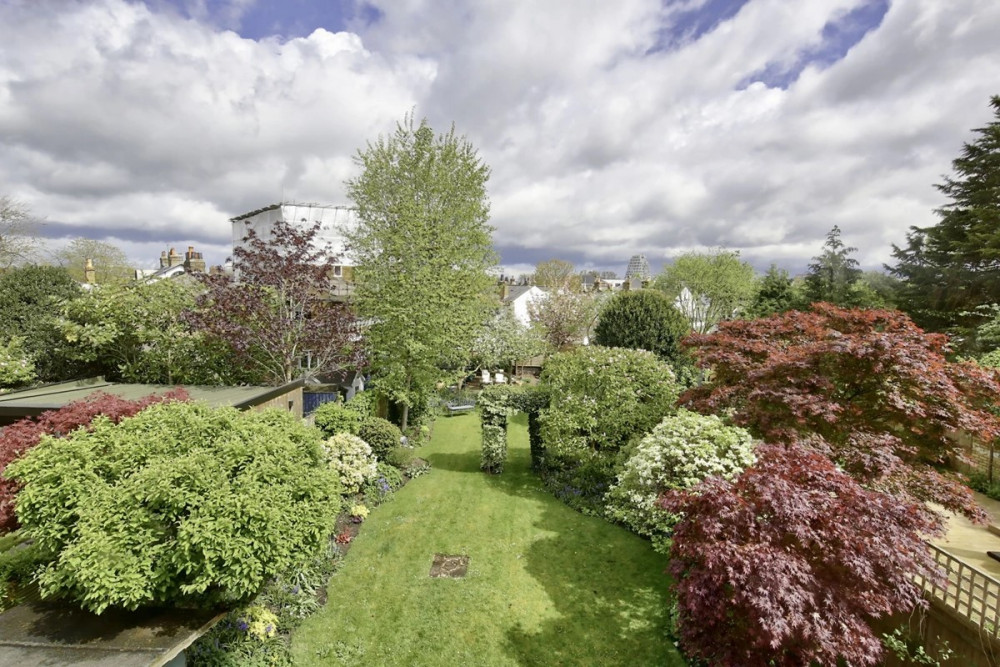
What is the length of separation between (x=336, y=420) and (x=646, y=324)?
19386 mm

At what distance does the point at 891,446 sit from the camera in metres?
7.55

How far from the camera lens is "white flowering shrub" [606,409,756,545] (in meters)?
9.38

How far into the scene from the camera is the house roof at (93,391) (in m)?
10.6

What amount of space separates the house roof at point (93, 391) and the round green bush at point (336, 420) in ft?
4.31

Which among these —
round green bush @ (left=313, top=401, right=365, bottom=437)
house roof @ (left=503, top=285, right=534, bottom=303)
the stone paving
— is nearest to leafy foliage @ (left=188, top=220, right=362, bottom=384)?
round green bush @ (left=313, top=401, right=365, bottom=437)

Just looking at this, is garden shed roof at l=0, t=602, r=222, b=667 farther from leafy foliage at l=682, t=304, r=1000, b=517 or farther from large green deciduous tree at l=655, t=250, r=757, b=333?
large green deciduous tree at l=655, t=250, r=757, b=333

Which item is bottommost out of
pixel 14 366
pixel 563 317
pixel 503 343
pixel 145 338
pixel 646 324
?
pixel 14 366

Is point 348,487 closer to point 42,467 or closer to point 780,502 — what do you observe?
point 42,467

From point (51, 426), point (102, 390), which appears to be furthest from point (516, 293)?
point (51, 426)

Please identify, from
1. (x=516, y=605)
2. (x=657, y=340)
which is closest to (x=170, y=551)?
(x=516, y=605)

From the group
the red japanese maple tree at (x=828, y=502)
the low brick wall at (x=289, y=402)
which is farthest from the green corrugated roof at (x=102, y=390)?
the red japanese maple tree at (x=828, y=502)

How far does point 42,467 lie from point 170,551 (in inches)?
86.5

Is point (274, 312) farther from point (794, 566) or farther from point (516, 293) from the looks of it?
point (516, 293)

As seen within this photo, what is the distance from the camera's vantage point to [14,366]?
47.7 feet
